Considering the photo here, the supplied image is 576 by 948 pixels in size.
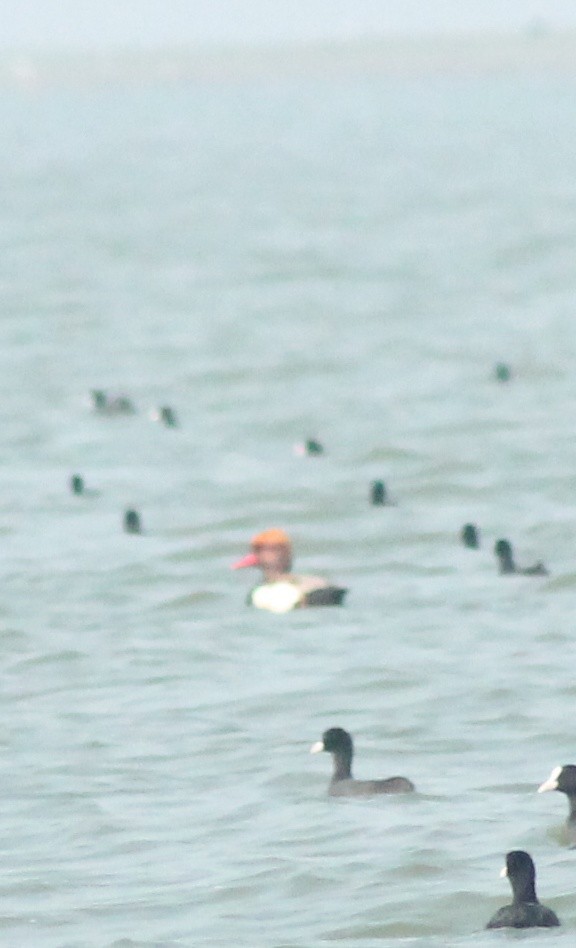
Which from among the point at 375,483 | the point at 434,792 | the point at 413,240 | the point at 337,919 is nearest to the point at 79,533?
the point at 375,483

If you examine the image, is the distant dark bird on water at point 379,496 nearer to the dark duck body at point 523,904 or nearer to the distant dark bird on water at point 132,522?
the distant dark bird on water at point 132,522

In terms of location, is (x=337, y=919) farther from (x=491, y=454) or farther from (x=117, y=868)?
(x=491, y=454)

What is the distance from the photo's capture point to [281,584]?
26219 millimetres

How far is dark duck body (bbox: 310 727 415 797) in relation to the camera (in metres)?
19.4

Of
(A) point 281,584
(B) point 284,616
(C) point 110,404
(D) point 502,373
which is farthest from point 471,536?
(D) point 502,373

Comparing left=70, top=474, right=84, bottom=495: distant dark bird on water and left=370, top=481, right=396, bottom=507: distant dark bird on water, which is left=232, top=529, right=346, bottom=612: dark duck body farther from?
left=70, top=474, right=84, bottom=495: distant dark bird on water

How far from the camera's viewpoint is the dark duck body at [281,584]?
26062mm

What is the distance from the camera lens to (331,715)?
72.6ft

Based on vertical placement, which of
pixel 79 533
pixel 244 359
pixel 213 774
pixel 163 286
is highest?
pixel 163 286

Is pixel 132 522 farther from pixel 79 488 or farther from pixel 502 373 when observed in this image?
pixel 502 373

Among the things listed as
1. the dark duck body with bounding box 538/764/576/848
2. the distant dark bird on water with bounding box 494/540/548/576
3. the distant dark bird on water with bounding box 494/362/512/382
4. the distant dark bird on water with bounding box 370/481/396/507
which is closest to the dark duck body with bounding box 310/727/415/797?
the dark duck body with bounding box 538/764/576/848

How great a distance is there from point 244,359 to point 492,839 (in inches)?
1082

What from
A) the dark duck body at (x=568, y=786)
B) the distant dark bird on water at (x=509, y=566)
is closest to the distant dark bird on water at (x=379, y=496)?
the distant dark bird on water at (x=509, y=566)

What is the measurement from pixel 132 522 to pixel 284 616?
4.49 m
